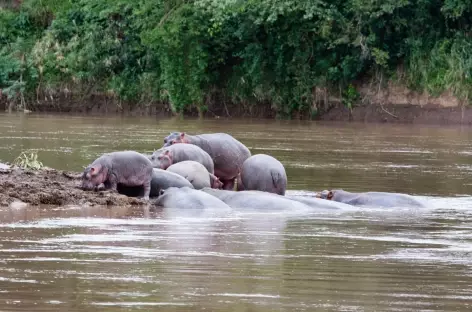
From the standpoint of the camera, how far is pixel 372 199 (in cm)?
1359

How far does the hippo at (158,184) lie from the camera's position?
1332cm

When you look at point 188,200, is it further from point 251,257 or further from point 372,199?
point 251,257

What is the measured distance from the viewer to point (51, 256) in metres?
8.27

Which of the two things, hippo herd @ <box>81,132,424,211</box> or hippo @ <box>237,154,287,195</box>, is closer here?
hippo herd @ <box>81,132,424,211</box>

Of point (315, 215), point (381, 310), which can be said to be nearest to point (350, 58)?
point (315, 215)

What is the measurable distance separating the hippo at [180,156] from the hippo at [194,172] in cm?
34

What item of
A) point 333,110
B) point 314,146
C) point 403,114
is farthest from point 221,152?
point 333,110

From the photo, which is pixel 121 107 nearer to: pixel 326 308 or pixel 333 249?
pixel 333 249

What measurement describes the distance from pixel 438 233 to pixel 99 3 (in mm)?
33592

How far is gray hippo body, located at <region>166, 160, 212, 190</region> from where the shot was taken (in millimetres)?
13742

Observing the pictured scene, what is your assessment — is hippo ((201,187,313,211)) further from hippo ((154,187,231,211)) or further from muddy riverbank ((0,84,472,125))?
muddy riverbank ((0,84,472,125))

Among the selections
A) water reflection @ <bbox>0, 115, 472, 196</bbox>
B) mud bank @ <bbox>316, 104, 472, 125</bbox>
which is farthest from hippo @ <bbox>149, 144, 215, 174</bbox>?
mud bank @ <bbox>316, 104, 472, 125</bbox>

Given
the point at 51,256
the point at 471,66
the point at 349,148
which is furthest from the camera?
the point at 471,66

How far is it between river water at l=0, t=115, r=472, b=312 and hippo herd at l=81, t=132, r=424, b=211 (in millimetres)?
586
